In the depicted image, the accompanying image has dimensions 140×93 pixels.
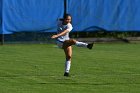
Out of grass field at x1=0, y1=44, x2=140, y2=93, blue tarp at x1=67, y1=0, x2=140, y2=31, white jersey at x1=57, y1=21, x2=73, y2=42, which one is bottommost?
blue tarp at x1=67, y1=0, x2=140, y2=31

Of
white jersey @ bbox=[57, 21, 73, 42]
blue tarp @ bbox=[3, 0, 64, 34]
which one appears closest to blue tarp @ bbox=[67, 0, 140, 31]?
blue tarp @ bbox=[3, 0, 64, 34]

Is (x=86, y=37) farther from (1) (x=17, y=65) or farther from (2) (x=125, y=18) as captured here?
(1) (x=17, y=65)

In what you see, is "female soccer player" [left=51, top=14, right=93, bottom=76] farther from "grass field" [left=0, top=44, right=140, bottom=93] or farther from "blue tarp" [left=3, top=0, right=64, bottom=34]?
"blue tarp" [left=3, top=0, right=64, bottom=34]

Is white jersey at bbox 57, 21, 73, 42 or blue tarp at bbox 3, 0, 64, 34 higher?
white jersey at bbox 57, 21, 73, 42

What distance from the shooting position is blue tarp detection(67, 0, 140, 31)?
25469 mm

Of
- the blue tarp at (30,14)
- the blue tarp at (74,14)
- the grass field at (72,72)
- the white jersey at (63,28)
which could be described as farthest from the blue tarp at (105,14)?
the white jersey at (63,28)

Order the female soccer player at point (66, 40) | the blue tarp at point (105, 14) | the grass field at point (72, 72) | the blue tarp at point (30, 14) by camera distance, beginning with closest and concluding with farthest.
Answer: the grass field at point (72, 72) → the female soccer player at point (66, 40) → the blue tarp at point (30, 14) → the blue tarp at point (105, 14)

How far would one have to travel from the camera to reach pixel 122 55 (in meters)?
19.6

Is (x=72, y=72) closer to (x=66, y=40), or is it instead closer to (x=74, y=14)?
(x=66, y=40)

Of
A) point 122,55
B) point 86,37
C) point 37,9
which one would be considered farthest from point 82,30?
point 122,55

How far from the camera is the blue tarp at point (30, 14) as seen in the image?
24562 millimetres

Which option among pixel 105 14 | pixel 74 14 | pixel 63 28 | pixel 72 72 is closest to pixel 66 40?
pixel 63 28

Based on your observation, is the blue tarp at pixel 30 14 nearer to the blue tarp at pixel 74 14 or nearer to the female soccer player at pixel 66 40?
the blue tarp at pixel 74 14

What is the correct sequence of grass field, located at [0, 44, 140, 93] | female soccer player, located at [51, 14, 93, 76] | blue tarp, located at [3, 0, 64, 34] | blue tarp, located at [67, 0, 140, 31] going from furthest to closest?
blue tarp, located at [67, 0, 140, 31] < blue tarp, located at [3, 0, 64, 34] < female soccer player, located at [51, 14, 93, 76] < grass field, located at [0, 44, 140, 93]
